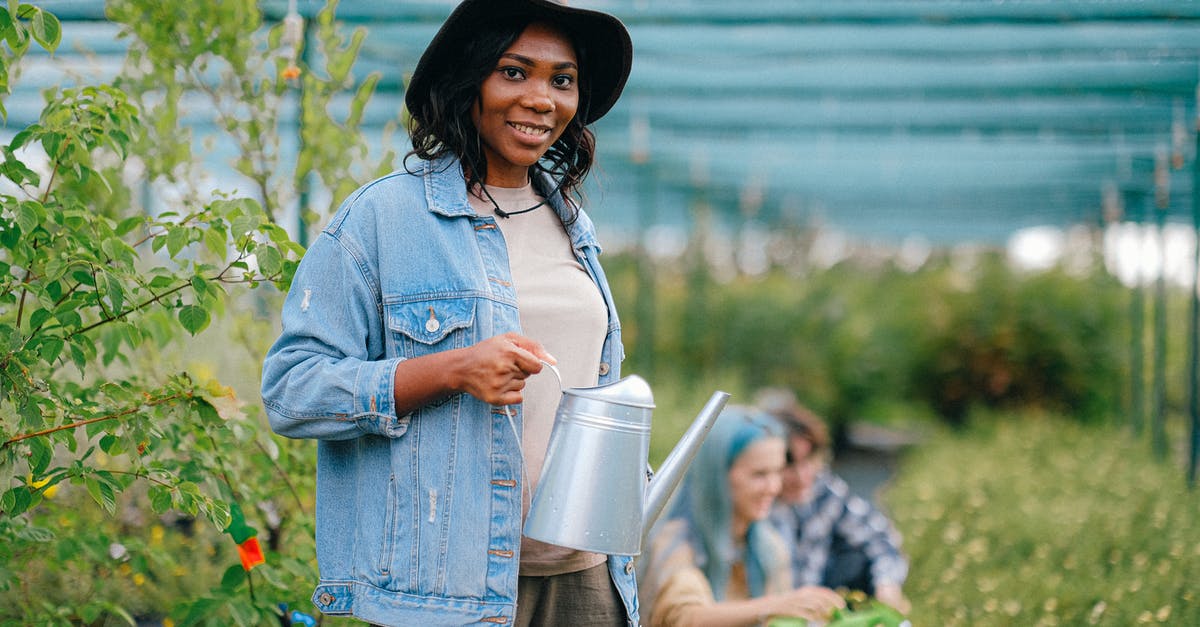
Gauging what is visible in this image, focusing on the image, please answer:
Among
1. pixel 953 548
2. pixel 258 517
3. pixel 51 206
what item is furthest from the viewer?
pixel 953 548

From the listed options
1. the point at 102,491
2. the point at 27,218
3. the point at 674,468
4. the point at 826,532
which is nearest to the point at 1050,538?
the point at 826,532

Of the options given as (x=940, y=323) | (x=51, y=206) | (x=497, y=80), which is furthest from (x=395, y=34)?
(x=940, y=323)

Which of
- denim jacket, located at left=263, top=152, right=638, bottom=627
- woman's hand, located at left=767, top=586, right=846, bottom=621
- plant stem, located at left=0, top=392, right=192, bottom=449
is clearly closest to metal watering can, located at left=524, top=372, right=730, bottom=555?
denim jacket, located at left=263, top=152, right=638, bottom=627

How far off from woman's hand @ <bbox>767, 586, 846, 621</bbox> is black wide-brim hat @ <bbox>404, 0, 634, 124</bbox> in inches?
55.4

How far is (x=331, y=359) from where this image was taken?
147 centimetres

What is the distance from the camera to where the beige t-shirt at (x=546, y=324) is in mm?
1597

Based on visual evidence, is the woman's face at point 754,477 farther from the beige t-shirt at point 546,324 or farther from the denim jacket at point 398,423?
the denim jacket at point 398,423

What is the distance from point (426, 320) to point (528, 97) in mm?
330

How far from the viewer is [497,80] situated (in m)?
1.60

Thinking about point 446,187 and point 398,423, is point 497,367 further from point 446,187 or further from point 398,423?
point 446,187

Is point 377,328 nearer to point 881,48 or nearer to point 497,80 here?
point 497,80

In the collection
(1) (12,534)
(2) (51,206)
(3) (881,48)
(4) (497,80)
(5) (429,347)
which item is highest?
(3) (881,48)

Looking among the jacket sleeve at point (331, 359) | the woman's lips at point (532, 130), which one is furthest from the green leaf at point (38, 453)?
the woman's lips at point (532, 130)

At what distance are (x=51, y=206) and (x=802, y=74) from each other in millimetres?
4429
